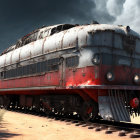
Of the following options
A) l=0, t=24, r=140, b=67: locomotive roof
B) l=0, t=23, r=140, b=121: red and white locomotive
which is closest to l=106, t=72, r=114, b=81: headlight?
l=0, t=23, r=140, b=121: red and white locomotive

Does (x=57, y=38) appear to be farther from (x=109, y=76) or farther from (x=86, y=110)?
(x=86, y=110)

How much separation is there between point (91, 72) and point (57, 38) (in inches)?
131

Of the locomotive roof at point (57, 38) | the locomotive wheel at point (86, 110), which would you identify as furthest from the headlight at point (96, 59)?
the locomotive wheel at point (86, 110)

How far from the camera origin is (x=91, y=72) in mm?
9680

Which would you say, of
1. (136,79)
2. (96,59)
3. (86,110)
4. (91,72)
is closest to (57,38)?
(96,59)

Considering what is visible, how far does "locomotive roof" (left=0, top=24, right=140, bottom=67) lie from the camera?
10458 millimetres

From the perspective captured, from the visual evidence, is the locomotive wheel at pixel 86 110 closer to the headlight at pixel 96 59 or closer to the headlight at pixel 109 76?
the headlight at pixel 109 76

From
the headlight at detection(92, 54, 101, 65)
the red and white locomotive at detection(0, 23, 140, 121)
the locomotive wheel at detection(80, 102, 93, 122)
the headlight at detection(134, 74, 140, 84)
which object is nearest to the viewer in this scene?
the red and white locomotive at detection(0, 23, 140, 121)

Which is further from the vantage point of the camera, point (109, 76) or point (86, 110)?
point (86, 110)

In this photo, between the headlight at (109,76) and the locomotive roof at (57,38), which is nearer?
the headlight at (109,76)

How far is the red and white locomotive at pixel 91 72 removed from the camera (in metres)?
9.52

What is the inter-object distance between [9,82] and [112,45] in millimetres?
9686

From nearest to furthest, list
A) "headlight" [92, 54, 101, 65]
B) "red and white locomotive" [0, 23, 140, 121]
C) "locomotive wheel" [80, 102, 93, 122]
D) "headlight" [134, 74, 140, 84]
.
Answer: "red and white locomotive" [0, 23, 140, 121], "headlight" [92, 54, 101, 65], "locomotive wheel" [80, 102, 93, 122], "headlight" [134, 74, 140, 84]

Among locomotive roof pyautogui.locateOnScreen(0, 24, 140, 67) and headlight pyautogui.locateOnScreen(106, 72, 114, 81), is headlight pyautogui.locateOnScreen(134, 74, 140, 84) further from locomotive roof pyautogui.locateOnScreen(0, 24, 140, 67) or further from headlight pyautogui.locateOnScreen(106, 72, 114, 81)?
locomotive roof pyautogui.locateOnScreen(0, 24, 140, 67)
